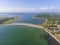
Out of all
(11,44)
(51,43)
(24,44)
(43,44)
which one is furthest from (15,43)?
(51,43)

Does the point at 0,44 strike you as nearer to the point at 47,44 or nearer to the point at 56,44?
the point at 47,44

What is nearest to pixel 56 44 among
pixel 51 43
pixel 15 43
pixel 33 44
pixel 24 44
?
pixel 51 43

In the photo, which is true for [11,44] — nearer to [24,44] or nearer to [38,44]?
[24,44]

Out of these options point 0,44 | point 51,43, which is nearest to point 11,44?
point 0,44

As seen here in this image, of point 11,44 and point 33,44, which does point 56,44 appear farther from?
point 11,44

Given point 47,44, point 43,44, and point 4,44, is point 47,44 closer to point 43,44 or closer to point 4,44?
point 43,44

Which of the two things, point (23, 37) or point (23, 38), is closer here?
point (23, 38)
